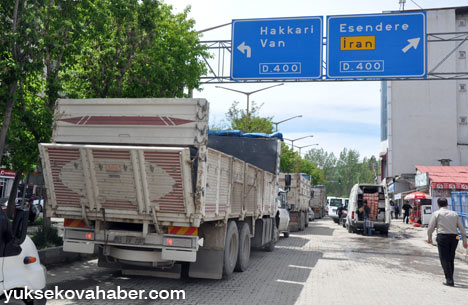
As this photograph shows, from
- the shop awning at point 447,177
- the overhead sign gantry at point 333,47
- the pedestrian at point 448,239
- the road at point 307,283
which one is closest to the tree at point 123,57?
the overhead sign gantry at point 333,47

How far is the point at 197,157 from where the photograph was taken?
692cm

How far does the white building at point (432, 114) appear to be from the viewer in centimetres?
4891

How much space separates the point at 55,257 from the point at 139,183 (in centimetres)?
430

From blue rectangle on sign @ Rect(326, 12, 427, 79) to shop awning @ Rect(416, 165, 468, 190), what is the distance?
21263mm

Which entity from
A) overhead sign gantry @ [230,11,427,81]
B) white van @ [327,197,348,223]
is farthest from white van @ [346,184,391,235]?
overhead sign gantry @ [230,11,427,81]

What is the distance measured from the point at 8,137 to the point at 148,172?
499cm

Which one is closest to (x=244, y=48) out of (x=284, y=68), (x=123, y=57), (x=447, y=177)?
(x=284, y=68)

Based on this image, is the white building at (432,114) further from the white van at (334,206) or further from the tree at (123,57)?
the tree at (123,57)

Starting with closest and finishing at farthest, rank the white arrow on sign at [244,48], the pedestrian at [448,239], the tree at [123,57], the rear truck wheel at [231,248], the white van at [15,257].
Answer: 1. the white van at [15,257]
2. the rear truck wheel at [231,248]
3. the pedestrian at [448,239]
4. the tree at [123,57]
5. the white arrow on sign at [244,48]

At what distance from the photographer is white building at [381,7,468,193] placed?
48.9 m

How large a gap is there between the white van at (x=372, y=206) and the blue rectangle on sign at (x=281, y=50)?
10.5 meters

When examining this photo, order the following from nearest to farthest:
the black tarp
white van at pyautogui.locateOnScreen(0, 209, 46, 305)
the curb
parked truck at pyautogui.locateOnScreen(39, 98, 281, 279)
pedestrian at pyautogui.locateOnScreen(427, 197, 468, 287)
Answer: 1. white van at pyautogui.locateOnScreen(0, 209, 46, 305)
2. parked truck at pyautogui.locateOnScreen(39, 98, 281, 279)
3. pedestrian at pyautogui.locateOnScreen(427, 197, 468, 287)
4. the curb
5. the black tarp

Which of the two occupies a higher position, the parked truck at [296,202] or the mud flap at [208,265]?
the parked truck at [296,202]

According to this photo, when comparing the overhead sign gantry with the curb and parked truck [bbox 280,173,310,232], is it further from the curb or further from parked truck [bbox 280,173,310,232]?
parked truck [bbox 280,173,310,232]
